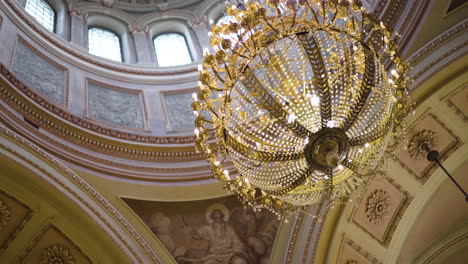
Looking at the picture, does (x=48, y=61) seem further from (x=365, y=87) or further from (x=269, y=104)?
(x=365, y=87)

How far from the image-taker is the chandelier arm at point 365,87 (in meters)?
6.89

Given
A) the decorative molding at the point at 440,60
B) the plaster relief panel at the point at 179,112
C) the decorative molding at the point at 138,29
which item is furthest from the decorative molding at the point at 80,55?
the decorative molding at the point at 440,60

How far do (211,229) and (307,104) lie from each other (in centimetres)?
382

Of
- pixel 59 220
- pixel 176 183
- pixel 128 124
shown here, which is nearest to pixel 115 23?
pixel 128 124

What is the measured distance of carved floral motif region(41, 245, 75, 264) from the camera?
29.7 feet

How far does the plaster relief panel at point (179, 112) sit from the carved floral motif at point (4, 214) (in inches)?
130

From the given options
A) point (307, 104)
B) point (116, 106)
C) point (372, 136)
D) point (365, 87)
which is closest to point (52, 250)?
point (116, 106)

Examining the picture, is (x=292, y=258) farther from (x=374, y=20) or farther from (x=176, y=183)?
(x=374, y=20)

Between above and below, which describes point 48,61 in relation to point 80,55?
below

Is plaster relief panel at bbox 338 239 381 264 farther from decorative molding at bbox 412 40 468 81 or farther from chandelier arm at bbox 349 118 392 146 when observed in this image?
chandelier arm at bbox 349 118 392 146

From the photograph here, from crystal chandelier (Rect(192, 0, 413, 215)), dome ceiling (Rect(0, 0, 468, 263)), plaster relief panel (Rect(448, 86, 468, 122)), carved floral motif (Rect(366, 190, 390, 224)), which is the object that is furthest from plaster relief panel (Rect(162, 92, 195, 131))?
plaster relief panel (Rect(448, 86, 468, 122))

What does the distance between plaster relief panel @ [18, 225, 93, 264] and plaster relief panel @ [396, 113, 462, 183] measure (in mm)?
5216

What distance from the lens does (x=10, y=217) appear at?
351 inches

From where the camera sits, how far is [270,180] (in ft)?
23.4
